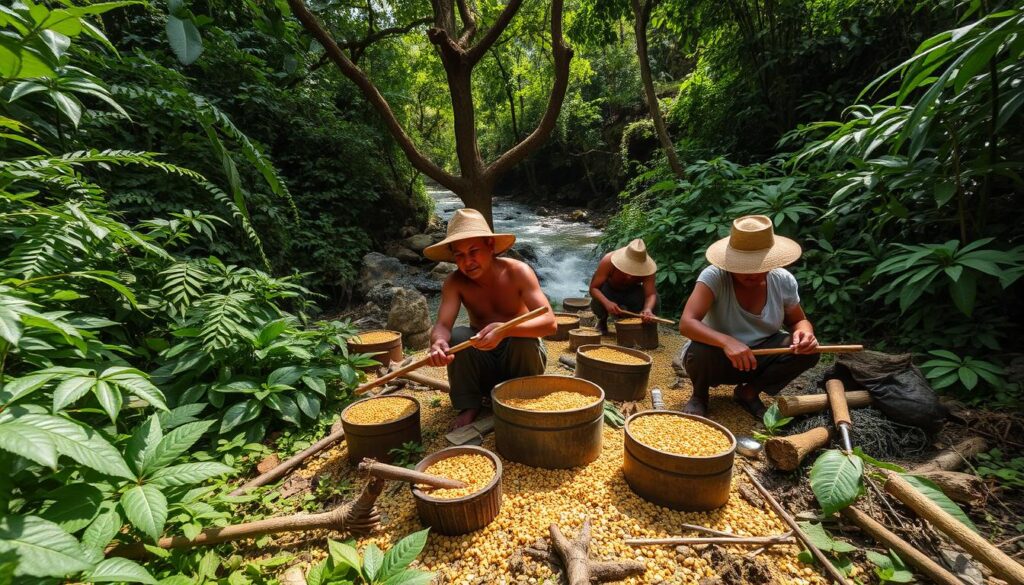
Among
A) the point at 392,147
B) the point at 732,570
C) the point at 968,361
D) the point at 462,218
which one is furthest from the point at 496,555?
the point at 392,147

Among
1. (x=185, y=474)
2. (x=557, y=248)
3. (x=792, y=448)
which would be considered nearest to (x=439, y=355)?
(x=185, y=474)

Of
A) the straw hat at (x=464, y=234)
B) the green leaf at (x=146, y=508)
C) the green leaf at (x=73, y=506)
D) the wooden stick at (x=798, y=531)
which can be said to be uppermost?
the straw hat at (x=464, y=234)

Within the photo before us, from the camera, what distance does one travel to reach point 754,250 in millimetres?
2500

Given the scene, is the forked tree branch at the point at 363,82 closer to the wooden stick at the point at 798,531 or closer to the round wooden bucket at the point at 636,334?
the round wooden bucket at the point at 636,334

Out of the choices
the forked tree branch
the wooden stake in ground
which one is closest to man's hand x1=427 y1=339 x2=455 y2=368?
the wooden stake in ground

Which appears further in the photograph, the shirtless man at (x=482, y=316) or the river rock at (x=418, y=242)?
the river rock at (x=418, y=242)

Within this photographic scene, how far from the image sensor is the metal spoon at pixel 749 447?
2.16 m

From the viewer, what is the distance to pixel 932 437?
217 centimetres

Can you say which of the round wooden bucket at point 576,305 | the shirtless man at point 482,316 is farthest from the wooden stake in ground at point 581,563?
the round wooden bucket at point 576,305

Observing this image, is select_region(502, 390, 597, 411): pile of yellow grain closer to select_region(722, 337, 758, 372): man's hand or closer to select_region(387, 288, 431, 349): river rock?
select_region(722, 337, 758, 372): man's hand

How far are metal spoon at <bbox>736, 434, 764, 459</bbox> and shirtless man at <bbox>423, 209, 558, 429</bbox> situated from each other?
4.16 ft

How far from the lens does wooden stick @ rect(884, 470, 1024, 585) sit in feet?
3.96

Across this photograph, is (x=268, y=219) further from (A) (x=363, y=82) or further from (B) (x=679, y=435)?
(B) (x=679, y=435)

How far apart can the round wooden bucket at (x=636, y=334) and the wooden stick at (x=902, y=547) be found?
232 centimetres
